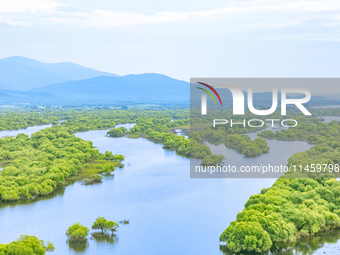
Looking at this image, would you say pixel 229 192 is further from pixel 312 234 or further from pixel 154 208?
pixel 312 234

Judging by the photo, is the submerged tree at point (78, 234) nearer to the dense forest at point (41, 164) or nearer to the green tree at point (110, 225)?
the green tree at point (110, 225)

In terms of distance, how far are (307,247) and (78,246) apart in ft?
43.3

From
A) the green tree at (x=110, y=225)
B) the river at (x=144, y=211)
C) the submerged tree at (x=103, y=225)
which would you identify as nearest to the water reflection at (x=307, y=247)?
the river at (x=144, y=211)

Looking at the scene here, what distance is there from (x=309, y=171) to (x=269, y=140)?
91.8 ft

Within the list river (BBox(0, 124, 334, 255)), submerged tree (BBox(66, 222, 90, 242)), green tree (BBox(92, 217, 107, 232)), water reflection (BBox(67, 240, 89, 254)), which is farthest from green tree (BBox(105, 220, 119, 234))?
water reflection (BBox(67, 240, 89, 254))

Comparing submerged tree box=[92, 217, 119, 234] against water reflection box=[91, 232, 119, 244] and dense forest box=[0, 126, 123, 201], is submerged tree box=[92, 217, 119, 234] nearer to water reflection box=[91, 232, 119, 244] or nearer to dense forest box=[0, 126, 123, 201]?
water reflection box=[91, 232, 119, 244]

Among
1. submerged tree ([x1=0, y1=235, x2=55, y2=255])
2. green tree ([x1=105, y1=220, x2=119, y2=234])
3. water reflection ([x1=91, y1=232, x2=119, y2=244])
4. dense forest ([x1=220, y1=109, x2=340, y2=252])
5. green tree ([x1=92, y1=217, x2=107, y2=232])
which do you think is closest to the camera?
submerged tree ([x1=0, y1=235, x2=55, y2=255])

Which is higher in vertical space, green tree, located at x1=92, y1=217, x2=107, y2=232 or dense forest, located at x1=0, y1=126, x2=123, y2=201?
dense forest, located at x1=0, y1=126, x2=123, y2=201

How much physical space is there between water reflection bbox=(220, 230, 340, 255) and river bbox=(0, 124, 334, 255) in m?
0.42

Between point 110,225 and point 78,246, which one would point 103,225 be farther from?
point 78,246

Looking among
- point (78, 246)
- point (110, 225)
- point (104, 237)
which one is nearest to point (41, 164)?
point (110, 225)

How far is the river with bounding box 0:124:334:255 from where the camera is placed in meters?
23.3

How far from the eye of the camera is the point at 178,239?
2428cm

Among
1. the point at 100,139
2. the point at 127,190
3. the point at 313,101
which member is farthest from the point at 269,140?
the point at 313,101
